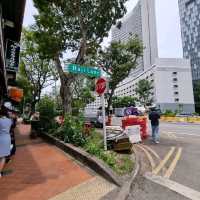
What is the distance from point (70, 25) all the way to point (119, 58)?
1253 centimetres

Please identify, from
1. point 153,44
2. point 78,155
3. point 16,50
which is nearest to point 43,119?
point 16,50

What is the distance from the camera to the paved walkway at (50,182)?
4535 mm

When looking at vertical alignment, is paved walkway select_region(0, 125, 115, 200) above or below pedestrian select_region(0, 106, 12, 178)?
below

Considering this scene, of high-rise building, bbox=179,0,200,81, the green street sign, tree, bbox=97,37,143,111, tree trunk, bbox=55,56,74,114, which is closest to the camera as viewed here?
the green street sign

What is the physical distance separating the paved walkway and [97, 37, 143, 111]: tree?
64.1ft

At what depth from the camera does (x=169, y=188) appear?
191 inches

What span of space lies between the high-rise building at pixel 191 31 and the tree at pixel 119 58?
93.1m

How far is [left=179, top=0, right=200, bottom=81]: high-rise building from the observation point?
113 metres

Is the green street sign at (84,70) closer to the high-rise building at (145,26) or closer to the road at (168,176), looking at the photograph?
the road at (168,176)

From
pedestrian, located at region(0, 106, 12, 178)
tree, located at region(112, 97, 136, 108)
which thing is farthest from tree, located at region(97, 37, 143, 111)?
tree, located at region(112, 97, 136, 108)

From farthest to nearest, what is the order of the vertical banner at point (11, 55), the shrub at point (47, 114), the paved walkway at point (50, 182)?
the shrub at point (47, 114) < the vertical banner at point (11, 55) < the paved walkway at point (50, 182)

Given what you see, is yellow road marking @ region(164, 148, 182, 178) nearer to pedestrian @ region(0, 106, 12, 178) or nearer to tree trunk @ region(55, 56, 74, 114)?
pedestrian @ region(0, 106, 12, 178)

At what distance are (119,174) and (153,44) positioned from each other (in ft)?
374

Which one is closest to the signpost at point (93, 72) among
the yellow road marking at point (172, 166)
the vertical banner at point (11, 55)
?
the yellow road marking at point (172, 166)
